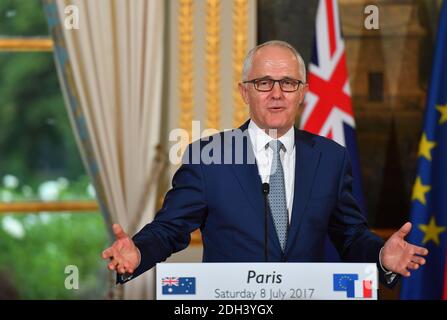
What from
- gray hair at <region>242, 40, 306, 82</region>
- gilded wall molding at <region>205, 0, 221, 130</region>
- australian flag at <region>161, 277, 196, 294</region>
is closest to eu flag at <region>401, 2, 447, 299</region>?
gilded wall molding at <region>205, 0, 221, 130</region>

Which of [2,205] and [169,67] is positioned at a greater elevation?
[169,67]

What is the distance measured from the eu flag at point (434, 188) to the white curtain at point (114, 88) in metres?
1.36

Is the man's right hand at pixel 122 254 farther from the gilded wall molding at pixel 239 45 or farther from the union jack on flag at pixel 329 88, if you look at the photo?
the gilded wall molding at pixel 239 45

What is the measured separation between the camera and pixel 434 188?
4199 mm

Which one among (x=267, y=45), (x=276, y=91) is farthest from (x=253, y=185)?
(x=267, y=45)

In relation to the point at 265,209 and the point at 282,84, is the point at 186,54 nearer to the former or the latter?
the point at 282,84

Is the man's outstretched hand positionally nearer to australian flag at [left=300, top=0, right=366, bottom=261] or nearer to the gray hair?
the gray hair

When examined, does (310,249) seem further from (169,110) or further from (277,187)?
(169,110)

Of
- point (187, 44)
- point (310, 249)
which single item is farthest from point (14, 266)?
point (310, 249)

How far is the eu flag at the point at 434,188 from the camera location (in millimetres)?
4160

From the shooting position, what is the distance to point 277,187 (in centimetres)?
235

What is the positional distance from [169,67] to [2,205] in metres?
1.20

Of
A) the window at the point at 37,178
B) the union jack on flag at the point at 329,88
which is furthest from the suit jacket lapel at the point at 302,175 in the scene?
the window at the point at 37,178
